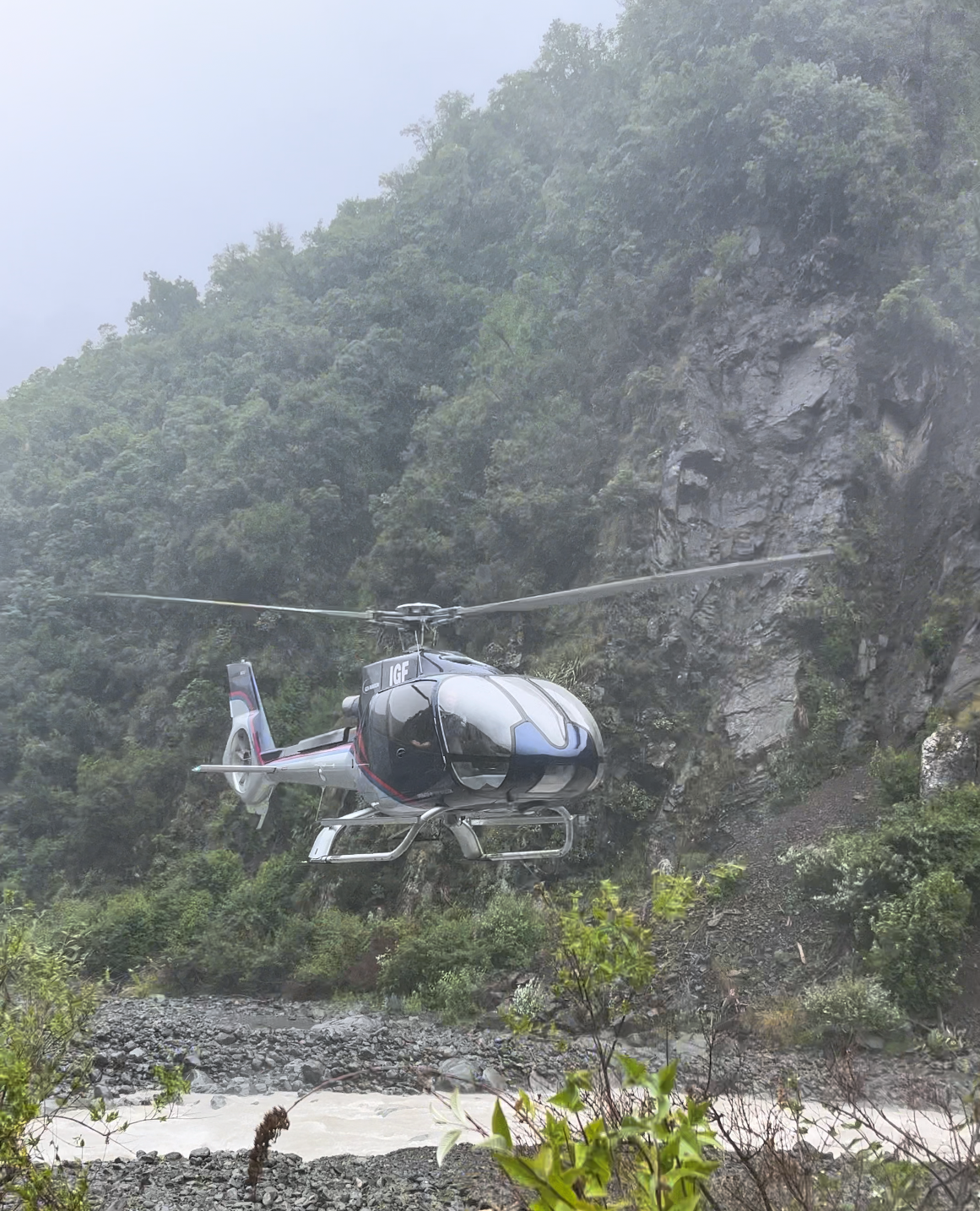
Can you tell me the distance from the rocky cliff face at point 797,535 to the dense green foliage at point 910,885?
202cm

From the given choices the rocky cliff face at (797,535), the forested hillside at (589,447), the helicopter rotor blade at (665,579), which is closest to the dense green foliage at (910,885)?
the rocky cliff face at (797,535)

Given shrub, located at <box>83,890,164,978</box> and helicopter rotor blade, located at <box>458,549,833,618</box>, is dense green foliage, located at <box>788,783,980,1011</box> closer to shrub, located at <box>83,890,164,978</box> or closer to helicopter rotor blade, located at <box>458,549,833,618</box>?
helicopter rotor blade, located at <box>458,549,833,618</box>

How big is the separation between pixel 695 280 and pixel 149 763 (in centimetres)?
1445

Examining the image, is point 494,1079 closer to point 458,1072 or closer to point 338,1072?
point 458,1072

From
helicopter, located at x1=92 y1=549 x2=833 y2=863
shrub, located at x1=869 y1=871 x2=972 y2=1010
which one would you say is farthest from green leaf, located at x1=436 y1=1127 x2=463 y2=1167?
shrub, located at x1=869 y1=871 x2=972 y2=1010

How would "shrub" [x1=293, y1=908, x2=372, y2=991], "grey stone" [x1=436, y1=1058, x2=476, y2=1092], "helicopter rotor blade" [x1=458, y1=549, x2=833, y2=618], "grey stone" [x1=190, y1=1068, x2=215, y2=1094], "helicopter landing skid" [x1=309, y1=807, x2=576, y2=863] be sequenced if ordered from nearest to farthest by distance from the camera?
"helicopter rotor blade" [x1=458, y1=549, x2=833, y2=618], "helicopter landing skid" [x1=309, y1=807, x2=576, y2=863], "grey stone" [x1=436, y1=1058, x2=476, y2=1092], "grey stone" [x1=190, y1=1068, x2=215, y2=1094], "shrub" [x1=293, y1=908, x2=372, y2=991]

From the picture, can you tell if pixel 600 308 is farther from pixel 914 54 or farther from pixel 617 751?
pixel 617 751

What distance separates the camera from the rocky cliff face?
42.0 feet

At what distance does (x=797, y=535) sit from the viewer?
1452 centimetres

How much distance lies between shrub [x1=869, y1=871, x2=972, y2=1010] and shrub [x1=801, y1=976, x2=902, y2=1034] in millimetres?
200

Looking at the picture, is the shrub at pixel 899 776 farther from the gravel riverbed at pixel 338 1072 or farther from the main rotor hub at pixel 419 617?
the main rotor hub at pixel 419 617

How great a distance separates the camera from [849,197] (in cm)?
1619

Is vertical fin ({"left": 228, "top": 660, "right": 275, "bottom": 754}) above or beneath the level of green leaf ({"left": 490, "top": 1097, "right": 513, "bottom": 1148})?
beneath

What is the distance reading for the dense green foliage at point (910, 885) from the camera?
29.1 feet
